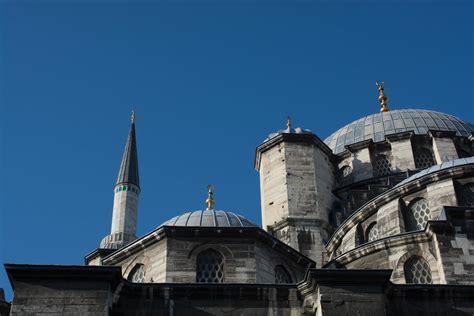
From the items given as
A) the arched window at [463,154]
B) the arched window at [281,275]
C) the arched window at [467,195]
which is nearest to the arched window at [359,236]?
the arched window at [467,195]

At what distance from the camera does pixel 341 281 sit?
40.7 feet

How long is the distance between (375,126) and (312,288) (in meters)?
17.8

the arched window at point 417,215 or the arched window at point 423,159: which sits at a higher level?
the arched window at point 423,159

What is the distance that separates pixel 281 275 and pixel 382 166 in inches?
446

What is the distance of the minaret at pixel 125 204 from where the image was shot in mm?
26922

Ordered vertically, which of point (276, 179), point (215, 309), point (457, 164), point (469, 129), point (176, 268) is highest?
point (469, 129)

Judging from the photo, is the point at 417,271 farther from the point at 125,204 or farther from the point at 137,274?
the point at 125,204

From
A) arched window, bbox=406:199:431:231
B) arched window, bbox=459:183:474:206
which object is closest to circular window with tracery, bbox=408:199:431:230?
arched window, bbox=406:199:431:231

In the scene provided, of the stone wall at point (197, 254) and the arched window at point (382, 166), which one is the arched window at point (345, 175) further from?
the stone wall at point (197, 254)

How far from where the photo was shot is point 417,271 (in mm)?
15844

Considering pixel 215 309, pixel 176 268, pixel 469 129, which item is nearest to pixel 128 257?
pixel 176 268

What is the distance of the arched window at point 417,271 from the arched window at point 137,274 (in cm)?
609

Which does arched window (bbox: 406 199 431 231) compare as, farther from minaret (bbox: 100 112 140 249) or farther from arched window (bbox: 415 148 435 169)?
minaret (bbox: 100 112 140 249)

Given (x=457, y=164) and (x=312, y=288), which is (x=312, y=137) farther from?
(x=312, y=288)
